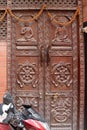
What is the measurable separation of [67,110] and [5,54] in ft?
5.59

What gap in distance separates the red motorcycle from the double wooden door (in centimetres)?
224

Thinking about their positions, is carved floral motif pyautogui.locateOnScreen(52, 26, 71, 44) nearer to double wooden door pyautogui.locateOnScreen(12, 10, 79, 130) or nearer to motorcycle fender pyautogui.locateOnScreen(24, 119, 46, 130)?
double wooden door pyautogui.locateOnScreen(12, 10, 79, 130)

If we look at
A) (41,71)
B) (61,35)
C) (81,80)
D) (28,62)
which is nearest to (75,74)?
(81,80)

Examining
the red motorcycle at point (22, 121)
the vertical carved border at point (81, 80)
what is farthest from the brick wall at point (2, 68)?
the red motorcycle at point (22, 121)

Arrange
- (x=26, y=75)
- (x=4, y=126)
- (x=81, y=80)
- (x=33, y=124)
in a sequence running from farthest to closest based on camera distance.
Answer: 1. (x=26, y=75)
2. (x=81, y=80)
3. (x=4, y=126)
4. (x=33, y=124)

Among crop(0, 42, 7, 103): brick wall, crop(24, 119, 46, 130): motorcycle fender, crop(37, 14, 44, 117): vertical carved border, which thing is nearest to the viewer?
crop(24, 119, 46, 130): motorcycle fender

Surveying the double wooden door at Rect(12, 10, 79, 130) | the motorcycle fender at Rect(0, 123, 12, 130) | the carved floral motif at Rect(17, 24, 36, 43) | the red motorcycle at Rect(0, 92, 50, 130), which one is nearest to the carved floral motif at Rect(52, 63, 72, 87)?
the double wooden door at Rect(12, 10, 79, 130)

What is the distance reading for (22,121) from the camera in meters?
5.12

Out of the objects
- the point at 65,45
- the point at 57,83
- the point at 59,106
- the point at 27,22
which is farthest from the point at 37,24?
the point at 59,106

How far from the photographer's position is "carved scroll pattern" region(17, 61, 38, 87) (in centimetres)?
755

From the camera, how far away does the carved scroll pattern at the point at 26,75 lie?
755 cm

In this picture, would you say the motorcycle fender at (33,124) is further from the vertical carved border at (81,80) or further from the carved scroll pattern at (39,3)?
the carved scroll pattern at (39,3)

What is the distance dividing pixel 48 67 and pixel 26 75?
48cm

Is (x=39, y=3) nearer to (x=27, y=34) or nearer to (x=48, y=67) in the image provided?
(x=27, y=34)
